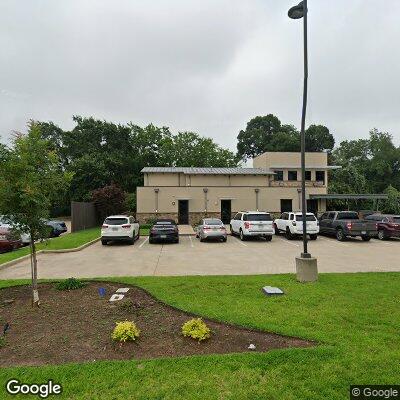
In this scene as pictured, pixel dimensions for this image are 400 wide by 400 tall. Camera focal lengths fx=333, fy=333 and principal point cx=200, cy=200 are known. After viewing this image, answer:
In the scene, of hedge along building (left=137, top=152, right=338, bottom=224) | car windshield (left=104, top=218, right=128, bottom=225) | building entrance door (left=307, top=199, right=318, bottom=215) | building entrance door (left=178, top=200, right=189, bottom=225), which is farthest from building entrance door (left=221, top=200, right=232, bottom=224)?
car windshield (left=104, top=218, right=128, bottom=225)

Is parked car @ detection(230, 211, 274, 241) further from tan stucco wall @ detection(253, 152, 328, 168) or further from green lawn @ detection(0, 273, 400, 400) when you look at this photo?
tan stucco wall @ detection(253, 152, 328, 168)

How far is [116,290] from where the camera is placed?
805 centimetres

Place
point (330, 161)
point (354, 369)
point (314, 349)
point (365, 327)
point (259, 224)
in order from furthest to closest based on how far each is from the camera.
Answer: point (330, 161) < point (259, 224) < point (365, 327) < point (314, 349) < point (354, 369)

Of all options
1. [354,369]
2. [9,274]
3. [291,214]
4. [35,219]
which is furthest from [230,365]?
[291,214]

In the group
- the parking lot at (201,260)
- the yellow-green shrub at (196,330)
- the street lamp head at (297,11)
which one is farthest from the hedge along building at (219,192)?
the yellow-green shrub at (196,330)

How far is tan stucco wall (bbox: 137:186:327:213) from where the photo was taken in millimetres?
32719

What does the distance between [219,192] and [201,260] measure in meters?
20.7

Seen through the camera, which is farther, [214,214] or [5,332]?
[214,214]

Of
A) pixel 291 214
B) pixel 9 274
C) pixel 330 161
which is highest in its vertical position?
pixel 330 161

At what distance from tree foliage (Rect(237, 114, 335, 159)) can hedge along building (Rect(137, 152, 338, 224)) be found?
34.5 m

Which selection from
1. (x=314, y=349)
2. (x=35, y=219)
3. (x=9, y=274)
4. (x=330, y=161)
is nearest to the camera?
(x=314, y=349)

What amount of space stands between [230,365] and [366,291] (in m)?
4.85

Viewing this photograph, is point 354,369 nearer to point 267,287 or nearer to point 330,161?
point 267,287

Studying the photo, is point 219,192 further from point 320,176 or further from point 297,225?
point 297,225
